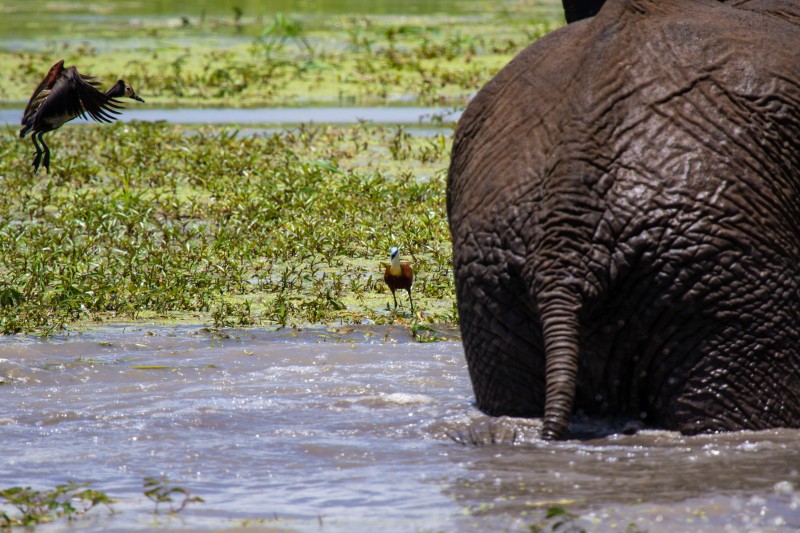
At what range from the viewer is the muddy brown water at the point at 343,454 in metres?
3.42

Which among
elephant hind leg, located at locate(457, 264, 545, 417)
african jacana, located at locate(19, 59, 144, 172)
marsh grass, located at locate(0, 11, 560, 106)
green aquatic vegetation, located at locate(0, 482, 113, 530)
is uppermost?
marsh grass, located at locate(0, 11, 560, 106)

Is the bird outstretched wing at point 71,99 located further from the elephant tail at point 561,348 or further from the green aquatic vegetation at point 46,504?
the elephant tail at point 561,348

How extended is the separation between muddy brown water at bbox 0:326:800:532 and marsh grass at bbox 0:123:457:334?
2.59 feet

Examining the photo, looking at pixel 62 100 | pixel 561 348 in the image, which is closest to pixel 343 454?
pixel 561 348

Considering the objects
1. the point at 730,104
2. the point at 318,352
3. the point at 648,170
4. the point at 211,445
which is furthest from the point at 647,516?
the point at 318,352

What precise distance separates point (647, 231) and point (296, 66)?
36.5ft

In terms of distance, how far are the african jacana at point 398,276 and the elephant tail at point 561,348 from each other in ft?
8.33

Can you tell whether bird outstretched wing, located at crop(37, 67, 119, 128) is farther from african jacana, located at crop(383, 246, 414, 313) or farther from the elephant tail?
the elephant tail

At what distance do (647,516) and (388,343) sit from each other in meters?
2.50

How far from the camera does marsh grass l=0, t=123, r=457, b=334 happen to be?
245 inches

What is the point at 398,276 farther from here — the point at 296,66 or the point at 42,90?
the point at 296,66

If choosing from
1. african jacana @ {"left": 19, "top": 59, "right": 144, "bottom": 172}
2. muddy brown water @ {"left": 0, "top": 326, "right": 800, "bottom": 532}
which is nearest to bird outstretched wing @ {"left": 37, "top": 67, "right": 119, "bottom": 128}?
african jacana @ {"left": 19, "top": 59, "right": 144, "bottom": 172}

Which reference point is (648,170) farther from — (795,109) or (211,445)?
(211,445)

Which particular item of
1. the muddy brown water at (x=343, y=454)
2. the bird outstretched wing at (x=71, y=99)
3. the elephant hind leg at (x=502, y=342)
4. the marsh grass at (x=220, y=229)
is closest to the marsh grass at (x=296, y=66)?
the marsh grass at (x=220, y=229)
